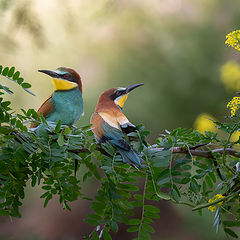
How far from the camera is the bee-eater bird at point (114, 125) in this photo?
1.37ft

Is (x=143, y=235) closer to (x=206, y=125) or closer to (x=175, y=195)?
(x=175, y=195)

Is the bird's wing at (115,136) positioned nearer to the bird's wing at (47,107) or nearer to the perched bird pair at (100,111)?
the perched bird pair at (100,111)

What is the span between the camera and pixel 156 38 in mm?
2369

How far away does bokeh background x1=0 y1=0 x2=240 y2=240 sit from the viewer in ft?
7.11

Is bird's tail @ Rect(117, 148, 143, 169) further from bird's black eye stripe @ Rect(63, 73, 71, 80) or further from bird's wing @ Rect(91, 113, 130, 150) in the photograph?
bird's black eye stripe @ Rect(63, 73, 71, 80)

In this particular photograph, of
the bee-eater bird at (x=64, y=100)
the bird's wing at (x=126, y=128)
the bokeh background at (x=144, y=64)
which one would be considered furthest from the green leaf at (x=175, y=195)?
the bokeh background at (x=144, y=64)

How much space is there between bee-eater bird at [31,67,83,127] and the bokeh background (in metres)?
1.25

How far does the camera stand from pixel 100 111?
1.90 ft

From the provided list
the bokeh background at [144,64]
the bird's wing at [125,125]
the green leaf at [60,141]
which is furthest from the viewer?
the bokeh background at [144,64]

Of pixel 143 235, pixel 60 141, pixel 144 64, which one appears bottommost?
pixel 143 235

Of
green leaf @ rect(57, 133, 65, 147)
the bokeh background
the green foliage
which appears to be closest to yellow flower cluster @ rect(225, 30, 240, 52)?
the green foliage

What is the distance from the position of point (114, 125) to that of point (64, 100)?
233 mm

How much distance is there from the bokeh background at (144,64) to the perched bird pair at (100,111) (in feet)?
4.11

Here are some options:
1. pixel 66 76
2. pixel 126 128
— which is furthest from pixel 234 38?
pixel 66 76
